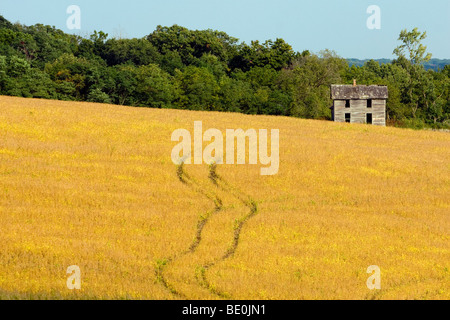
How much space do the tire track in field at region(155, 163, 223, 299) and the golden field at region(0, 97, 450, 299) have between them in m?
0.11

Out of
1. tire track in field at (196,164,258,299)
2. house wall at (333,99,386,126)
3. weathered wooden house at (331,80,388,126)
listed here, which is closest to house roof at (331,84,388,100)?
weathered wooden house at (331,80,388,126)

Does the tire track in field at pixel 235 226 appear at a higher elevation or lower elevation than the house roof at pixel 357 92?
lower

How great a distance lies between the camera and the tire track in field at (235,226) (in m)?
21.4

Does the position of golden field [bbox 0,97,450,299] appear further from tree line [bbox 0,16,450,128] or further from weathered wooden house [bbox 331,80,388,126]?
tree line [bbox 0,16,450,128]

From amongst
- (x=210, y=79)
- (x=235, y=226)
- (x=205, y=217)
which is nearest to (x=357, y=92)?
(x=210, y=79)

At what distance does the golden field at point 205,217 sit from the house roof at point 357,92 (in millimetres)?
32892

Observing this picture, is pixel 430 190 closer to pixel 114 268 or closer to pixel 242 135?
pixel 242 135

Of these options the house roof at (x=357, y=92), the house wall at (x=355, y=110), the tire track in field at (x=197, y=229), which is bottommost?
the tire track in field at (x=197, y=229)

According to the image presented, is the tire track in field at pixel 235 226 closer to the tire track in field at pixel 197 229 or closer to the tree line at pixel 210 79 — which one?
the tire track in field at pixel 197 229

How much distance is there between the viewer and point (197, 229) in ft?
94.8

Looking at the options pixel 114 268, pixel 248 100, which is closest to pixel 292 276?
pixel 114 268

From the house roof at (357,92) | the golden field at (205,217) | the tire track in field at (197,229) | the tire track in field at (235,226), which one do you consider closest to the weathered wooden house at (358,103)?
the house roof at (357,92)

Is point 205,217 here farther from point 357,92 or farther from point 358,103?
point 357,92

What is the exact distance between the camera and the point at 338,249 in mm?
26766
